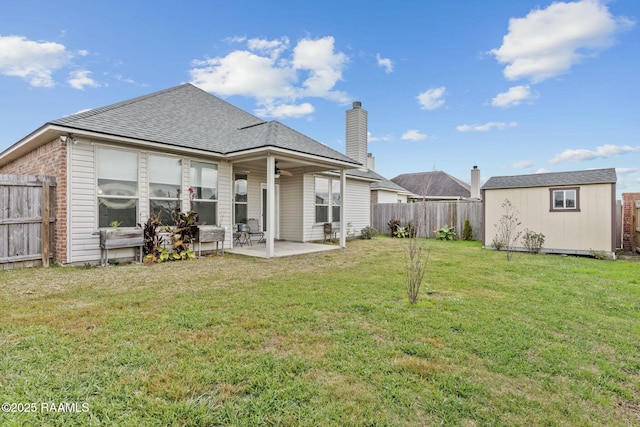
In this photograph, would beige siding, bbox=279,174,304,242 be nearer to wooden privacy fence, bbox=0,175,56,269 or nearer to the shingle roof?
the shingle roof

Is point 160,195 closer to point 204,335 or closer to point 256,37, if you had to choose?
point 204,335

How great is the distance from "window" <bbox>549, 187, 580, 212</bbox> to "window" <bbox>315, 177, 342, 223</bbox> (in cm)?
772

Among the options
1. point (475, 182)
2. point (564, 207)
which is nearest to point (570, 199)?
point (564, 207)

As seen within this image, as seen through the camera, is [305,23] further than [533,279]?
Yes

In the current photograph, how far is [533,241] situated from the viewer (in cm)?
1020

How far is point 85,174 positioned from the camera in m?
6.97

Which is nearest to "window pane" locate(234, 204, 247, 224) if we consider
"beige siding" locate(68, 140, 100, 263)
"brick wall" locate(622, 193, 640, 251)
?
"beige siding" locate(68, 140, 100, 263)

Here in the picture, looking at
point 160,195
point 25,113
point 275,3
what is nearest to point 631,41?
point 275,3

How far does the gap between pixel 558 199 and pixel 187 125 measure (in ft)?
39.1

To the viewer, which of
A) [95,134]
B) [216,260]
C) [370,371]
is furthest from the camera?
[216,260]

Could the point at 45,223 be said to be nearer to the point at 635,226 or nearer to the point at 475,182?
the point at 635,226

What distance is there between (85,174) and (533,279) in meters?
9.69

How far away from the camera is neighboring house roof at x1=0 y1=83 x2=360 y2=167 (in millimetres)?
7422

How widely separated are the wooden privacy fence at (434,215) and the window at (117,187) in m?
9.92
